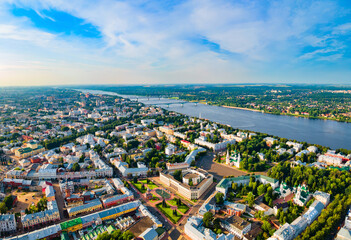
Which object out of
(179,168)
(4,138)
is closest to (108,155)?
(179,168)

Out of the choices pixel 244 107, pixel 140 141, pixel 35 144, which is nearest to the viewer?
pixel 35 144

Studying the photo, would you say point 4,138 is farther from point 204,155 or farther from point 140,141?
point 204,155

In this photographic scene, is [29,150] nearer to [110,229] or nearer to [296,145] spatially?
[110,229]

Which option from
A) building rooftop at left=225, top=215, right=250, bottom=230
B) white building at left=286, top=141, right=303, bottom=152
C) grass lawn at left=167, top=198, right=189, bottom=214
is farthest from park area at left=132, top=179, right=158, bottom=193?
white building at left=286, top=141, right=303, bottom=152

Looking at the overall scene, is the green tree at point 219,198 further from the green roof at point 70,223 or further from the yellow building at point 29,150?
the yellow building at point 29,150

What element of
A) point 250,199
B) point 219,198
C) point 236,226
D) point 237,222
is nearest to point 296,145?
point 250,199

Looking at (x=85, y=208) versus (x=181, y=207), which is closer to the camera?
(x=85, y=208)

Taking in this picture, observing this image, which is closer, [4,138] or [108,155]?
[108,155]

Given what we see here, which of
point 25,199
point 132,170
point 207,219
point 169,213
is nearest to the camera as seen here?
point 207,219

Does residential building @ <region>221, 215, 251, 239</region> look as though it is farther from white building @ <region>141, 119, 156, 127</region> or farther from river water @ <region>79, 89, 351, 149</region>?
white building @ <region>141, 119, 156, 127</region>
